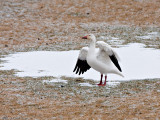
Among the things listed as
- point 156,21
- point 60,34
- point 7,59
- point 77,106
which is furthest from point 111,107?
point 156,21

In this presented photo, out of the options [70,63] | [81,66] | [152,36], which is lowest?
[81,66]

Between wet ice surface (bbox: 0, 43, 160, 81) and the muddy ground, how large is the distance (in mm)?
735

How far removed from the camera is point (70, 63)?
16.5m

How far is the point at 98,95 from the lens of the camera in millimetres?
11312

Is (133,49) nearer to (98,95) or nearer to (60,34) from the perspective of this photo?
(60,34)

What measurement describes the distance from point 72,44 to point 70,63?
436cm

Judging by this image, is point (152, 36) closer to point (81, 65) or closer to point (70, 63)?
point (70, 63)

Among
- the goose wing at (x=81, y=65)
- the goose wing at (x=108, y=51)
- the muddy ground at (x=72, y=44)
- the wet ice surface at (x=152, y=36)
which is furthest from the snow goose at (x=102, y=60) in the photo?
the wet ice surface at (x=152, y=36)

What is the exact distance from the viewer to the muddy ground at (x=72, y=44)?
9.72m

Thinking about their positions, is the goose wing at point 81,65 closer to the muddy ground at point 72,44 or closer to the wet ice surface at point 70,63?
the wet ice surface at point 70,63

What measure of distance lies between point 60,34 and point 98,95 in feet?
40.6

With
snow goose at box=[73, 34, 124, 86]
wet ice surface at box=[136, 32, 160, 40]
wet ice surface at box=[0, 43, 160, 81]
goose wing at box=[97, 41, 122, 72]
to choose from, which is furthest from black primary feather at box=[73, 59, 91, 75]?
wet ice surface at box=[136, 32, 160, 40]

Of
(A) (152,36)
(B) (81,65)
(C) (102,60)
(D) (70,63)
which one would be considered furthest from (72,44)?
(C) (102,60)

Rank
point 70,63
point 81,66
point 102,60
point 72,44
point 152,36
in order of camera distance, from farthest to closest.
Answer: point 152,36
point 72,44
point 70,63
point 81,66
point 102,60
